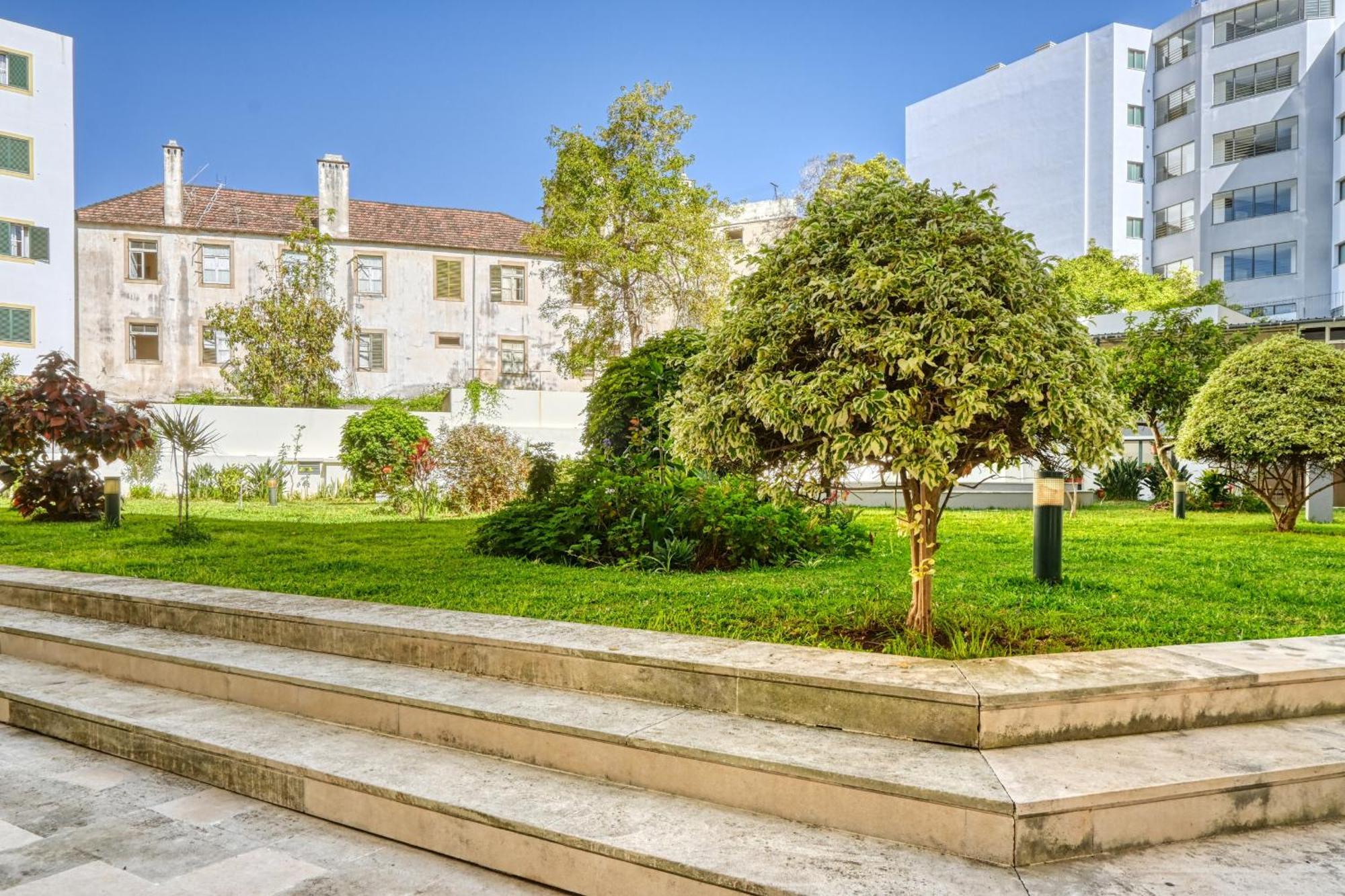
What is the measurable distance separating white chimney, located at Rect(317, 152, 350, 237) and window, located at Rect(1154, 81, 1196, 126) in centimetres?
3354

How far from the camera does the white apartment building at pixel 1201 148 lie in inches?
1362

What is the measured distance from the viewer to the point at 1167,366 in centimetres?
1534

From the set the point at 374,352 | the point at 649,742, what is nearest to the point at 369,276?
the point at 374,352

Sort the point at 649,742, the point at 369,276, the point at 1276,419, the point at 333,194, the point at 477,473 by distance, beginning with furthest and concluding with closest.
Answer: the point at 369,276 < the point at 333,194 < the point at 477,473 < the point at 1276,419 < the point at 649,742

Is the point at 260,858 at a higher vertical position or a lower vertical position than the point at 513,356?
lower

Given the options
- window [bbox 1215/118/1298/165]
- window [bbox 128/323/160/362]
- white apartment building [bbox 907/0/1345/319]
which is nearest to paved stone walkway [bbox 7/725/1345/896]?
window [bbox 128/323/160/362]

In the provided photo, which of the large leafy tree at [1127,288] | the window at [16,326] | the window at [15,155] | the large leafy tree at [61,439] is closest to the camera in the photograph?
the large leafy tree at [61,439]

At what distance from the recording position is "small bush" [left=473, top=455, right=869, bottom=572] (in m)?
7.00

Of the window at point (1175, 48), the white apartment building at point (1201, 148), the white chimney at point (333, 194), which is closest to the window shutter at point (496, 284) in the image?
the white chimney at point (333, 194)

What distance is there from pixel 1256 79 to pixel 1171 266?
7.59 m

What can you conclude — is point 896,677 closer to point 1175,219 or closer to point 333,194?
point 333,194

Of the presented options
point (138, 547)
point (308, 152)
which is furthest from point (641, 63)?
point (138, 547)

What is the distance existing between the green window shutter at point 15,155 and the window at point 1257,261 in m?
41.2

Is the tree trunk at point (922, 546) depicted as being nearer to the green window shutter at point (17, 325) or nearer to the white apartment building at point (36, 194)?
the white apartment building at point (36, 194)
